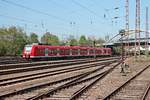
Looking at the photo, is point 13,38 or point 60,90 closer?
point 60,90

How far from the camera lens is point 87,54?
75.2 m

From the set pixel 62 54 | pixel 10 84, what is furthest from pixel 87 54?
pixel 10 84

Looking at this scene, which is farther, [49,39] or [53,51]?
[49,39]

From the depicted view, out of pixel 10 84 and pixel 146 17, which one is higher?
pixel 146 17

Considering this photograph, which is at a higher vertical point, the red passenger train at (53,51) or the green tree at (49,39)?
the green tree at (49,39)

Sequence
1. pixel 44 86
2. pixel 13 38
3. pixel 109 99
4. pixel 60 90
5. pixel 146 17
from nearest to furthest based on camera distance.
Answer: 1. pixel 109 99
2. pixel 60 90
3. pixel 44 86
4. pixel 146 17
5. pixel 13 38

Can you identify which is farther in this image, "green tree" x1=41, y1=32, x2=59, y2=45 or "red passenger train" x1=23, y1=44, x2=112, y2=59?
"green tree" x1=41, y1=32, x2=59, y2=45

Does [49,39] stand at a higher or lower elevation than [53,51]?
higher

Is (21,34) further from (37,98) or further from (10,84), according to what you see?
(37,98)

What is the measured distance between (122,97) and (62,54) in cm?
4722

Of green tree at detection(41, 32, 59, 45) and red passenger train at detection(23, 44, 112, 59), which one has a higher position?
green tree at detection(41, 32, 59, 45)

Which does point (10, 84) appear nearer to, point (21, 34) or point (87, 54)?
point (87, 54)

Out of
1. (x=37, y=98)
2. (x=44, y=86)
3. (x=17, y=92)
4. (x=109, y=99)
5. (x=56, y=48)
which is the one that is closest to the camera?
(x=37, y=98)

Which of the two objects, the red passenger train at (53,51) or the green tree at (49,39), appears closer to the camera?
the red passenger train at (53,51)
